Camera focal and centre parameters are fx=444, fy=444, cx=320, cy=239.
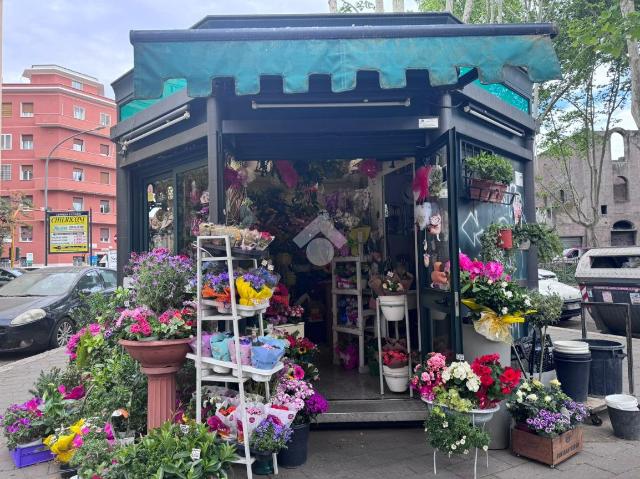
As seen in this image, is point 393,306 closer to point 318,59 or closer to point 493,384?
point 493,384

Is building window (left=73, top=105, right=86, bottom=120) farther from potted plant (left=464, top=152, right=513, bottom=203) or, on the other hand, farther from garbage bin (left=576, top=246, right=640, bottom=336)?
potted plant (left=464, top=152, right=513, bottom=203)

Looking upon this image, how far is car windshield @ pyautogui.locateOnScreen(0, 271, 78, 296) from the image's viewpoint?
909cm

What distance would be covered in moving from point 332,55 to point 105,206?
43.8 meters

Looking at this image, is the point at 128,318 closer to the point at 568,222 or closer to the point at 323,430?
the point at 323,430

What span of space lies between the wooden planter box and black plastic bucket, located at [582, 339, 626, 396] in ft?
4.81

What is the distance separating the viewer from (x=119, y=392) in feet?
12.7

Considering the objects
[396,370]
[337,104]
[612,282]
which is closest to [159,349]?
[396,370]

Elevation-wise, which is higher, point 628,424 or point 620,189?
point 620,189

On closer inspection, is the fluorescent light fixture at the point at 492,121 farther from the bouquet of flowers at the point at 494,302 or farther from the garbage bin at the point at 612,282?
the garbage bin at the point at 612,282

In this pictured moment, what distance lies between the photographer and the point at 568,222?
113ft

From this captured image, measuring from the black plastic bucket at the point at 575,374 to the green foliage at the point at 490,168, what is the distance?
6.62ft

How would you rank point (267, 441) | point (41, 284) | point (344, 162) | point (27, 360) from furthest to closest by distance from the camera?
point (41, 284), point (27, 360), point (344, 162), point (267, 441)

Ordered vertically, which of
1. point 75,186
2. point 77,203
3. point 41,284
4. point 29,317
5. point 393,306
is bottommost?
point 29,317

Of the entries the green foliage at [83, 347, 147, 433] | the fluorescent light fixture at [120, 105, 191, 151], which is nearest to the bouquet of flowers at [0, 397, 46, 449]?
the green foliage at [83, 347, 147, 433]
